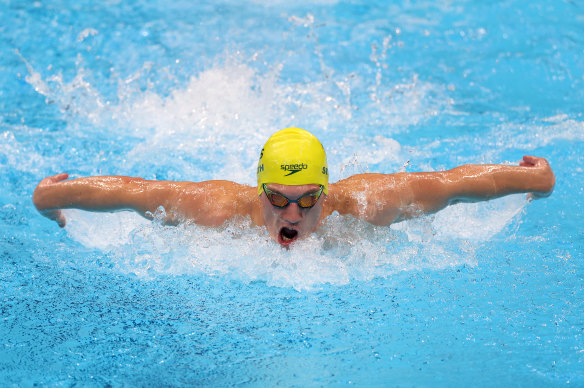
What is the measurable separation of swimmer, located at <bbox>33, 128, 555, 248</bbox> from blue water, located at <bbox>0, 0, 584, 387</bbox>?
99 millimetres

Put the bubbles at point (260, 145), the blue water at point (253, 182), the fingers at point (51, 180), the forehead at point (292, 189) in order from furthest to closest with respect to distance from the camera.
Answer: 1. the fingers at point (51, 180)
2. the bubbles at point (260, 145)
3. the forehead at point (292, 189)
4. the blue water at point (253, 182)

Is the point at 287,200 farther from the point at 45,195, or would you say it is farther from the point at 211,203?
the point at 45,195

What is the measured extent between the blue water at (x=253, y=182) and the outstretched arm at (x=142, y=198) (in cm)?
10

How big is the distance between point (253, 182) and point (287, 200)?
1.61 meters

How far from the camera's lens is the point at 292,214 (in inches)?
142

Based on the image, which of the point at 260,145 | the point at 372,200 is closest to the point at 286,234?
the point at 372,200

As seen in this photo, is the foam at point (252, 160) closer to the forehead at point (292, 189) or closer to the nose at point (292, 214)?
the nose at point (292, 214)

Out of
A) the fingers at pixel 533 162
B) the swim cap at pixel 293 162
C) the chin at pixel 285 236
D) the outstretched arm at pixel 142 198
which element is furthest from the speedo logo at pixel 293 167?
the fingers at pixel 533 162

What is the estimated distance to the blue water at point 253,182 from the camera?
3082 millimetres

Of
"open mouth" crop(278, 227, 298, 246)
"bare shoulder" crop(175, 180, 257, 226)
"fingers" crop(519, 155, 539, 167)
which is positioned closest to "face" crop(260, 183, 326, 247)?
"open mouth" crop(278, 227, 298, 246)

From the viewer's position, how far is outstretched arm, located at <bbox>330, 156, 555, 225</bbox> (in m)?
3.78

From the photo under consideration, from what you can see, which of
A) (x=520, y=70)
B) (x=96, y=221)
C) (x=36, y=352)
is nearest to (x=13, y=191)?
(x=96, y=221)

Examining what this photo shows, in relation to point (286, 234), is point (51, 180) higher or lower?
higher

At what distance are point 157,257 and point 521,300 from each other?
2.08 meters
